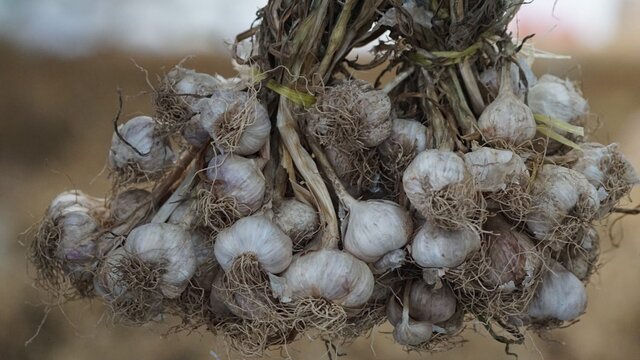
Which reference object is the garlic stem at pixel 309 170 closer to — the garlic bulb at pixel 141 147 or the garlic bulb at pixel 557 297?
the garlic bulb at pixel 141 147

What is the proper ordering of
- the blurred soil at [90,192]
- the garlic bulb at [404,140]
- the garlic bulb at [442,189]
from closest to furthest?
1. the garlic bulb at [442,189]
2. the garlic bulb at [404,140]
3. the blurred soil at [90,192]

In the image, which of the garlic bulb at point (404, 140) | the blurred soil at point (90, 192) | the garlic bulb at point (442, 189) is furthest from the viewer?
the blurred soil at point (90, 192)

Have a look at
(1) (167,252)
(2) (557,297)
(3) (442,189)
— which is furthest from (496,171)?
(1) (167,252)

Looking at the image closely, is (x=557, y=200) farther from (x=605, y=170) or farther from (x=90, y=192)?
(x=90, y=192)

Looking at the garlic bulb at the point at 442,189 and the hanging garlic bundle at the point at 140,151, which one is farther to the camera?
the hanging garlic bundle at the point at 140,151

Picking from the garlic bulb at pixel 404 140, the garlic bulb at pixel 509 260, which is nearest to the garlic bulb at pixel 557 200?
the garlic bulb at pixel 509 260

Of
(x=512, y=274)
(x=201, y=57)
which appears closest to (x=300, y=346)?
(x=201, y=57)
